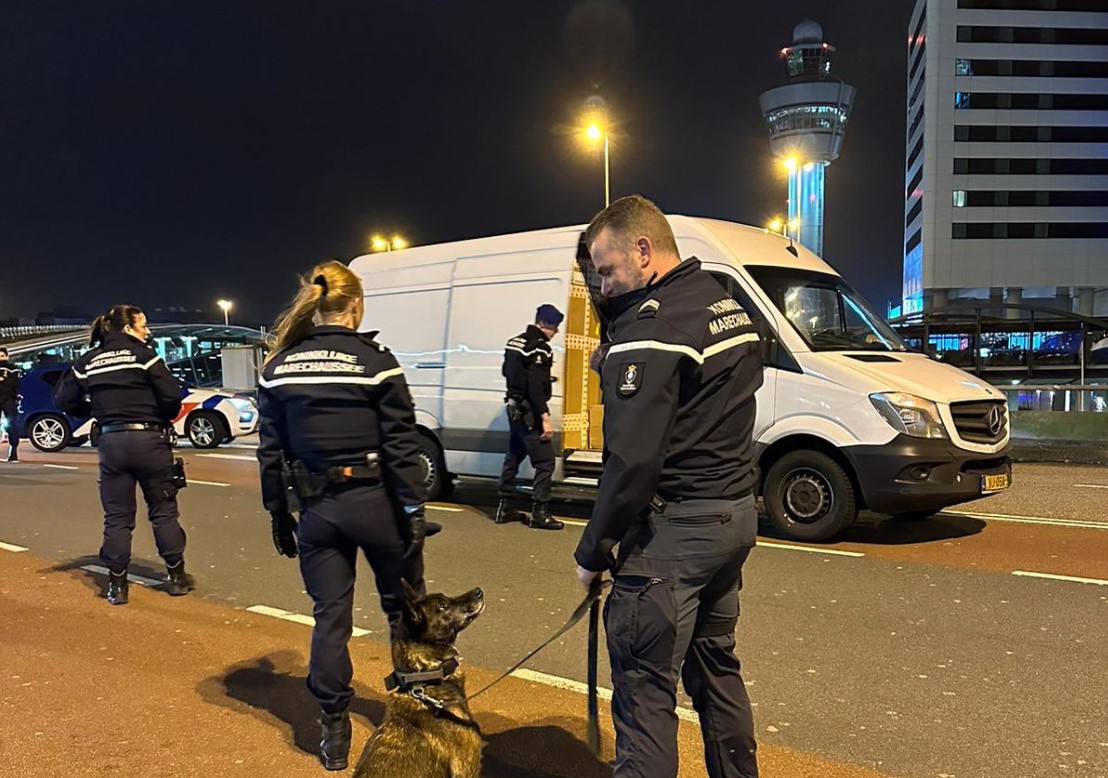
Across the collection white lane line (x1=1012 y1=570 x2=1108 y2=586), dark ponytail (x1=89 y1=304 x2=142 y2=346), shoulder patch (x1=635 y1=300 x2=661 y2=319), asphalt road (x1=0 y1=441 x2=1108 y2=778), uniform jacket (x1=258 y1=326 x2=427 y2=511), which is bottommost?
asphalt road (x1=0 y1=441 x2=1108 y2=778)

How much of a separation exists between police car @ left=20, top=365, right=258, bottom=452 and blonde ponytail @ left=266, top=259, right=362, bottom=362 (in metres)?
13.6

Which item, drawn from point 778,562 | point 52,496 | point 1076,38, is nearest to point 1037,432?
point 778,562

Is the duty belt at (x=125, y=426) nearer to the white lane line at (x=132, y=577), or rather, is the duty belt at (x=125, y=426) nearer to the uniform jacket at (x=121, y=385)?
the uniform jacket at (x=121, y=385)

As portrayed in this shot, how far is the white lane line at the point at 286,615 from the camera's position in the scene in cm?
499

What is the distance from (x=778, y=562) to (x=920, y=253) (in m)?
76.8

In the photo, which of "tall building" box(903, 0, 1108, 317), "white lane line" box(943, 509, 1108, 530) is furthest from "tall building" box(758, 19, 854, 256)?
"white lane line" box(943, 509, 1108, 530)

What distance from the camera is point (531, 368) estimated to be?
742 cm

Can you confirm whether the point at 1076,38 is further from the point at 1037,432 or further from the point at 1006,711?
the point at 1006,711

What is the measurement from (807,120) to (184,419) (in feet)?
215

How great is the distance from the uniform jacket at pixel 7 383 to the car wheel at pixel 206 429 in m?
2.98

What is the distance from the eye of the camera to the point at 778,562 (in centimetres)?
627

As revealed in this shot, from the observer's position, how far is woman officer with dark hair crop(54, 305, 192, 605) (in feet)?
17.4

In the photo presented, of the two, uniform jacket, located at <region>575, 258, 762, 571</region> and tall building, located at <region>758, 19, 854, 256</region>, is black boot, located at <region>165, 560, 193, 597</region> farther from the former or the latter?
tall building, located at <region>758, 19, 854, 256</region>

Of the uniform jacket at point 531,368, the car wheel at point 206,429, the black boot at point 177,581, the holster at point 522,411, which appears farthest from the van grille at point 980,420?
the car wheel at point 206,429
